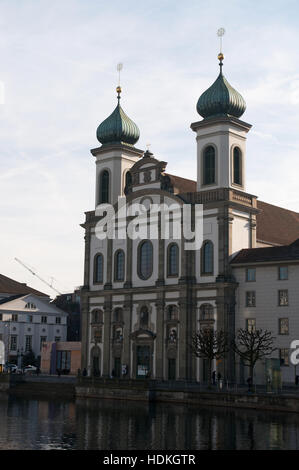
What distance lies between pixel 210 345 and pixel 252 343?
3837 mm

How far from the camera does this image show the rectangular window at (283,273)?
6589cm

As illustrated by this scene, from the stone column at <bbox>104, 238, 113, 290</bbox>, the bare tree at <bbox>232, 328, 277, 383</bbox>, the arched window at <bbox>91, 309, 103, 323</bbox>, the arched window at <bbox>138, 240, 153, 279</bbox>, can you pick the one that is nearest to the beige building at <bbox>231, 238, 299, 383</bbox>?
the bare tree at <bbox>232, 328, 277, 383</bbox>

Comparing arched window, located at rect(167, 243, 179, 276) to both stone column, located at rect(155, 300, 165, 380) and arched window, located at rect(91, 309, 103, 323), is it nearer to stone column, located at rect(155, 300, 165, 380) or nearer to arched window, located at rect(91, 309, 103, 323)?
stone column, located at rect(155, 300, 165, 380)

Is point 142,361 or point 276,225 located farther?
point 276,225

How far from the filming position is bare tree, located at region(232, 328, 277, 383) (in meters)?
61.6

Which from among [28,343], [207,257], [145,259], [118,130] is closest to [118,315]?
[145,259]

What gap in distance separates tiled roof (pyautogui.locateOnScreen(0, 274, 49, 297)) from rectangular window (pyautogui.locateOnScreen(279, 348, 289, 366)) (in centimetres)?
6471

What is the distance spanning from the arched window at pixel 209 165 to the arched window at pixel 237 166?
200cm

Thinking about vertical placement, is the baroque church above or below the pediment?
above

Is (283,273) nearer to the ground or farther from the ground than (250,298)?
farther from the ground

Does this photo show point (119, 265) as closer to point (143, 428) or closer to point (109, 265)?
point (109, 265)

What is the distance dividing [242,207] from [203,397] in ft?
72.2

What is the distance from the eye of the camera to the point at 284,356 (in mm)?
64812
